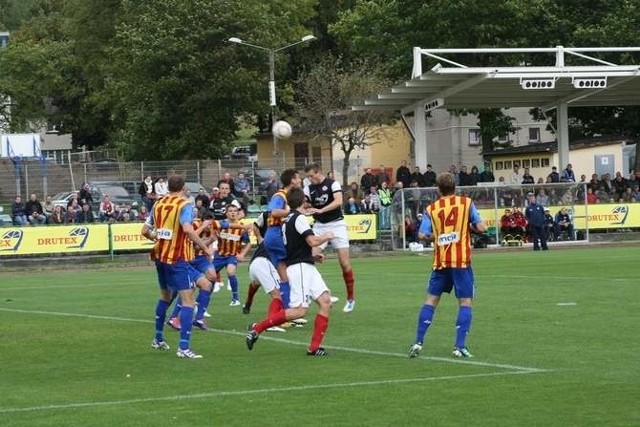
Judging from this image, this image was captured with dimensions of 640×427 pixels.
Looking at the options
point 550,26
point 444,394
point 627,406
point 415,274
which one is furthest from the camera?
point 550,26

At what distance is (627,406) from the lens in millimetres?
9805

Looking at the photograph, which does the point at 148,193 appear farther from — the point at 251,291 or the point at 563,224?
the point at 251,291

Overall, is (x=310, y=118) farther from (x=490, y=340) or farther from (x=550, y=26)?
(x=490, y=340)

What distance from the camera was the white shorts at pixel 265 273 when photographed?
53.1 ft

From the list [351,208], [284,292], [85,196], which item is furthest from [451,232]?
[85,196]

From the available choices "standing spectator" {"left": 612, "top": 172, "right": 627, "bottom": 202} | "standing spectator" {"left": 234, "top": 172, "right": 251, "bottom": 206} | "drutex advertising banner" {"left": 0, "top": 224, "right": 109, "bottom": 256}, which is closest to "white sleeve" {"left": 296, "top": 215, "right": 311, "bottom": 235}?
"drutex advertising banner" {"left": 0, "top": 224, "right": 109, "bottom": 256}

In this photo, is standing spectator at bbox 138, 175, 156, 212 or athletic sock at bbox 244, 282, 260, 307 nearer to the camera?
athletic sock at bbox 244, 282, 260, 307

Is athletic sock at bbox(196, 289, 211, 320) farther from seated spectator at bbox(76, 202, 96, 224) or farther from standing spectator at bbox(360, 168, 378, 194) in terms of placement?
standing spectator at bbox(360, 168, 378, 194)

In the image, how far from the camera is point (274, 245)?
16.0 meters

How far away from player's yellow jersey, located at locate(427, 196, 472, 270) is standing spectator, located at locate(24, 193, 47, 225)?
94.6 feet

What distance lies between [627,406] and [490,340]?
468 centimetres

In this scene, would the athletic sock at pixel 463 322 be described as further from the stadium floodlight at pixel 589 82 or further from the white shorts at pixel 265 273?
the stadium floodlight at pixel 589 82

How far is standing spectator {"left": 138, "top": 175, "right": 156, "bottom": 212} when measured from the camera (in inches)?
1655

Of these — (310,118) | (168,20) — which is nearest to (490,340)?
(168,20)
